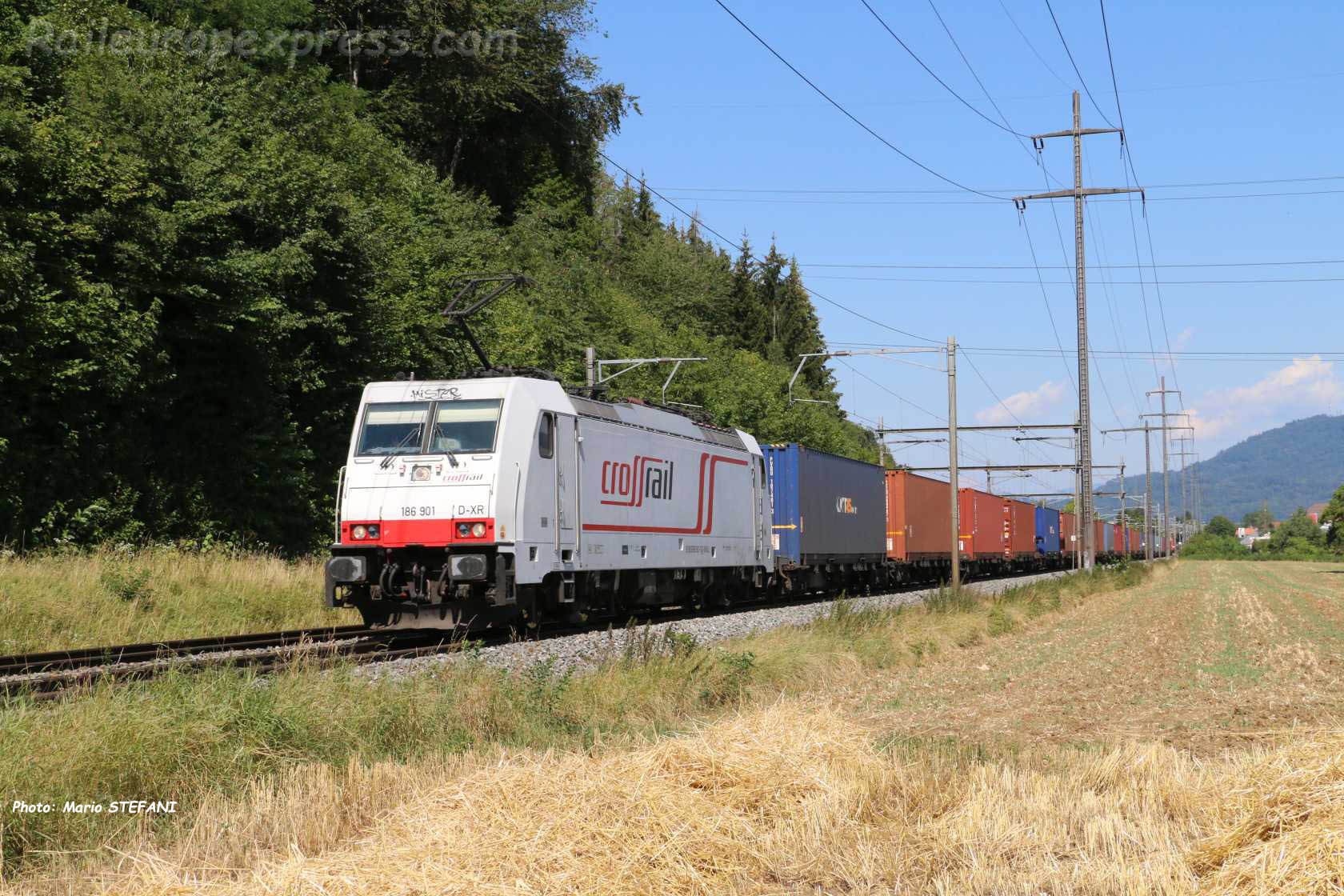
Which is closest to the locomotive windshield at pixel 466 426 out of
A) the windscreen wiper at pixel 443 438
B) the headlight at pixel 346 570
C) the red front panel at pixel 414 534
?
the windscreen wiper at pixel 443 438

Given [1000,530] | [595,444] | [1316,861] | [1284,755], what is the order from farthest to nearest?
[1000,530], [595,444], [1284,755], [1316,861]

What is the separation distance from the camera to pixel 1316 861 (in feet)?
16.1

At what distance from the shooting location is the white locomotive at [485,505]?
16250 millimetres

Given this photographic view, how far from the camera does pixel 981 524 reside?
48.7 m

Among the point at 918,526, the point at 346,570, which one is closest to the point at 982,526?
the point at 918,526

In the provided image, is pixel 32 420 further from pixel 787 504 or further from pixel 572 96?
pixel 572 96

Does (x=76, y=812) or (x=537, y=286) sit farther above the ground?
(x=537, y=286)

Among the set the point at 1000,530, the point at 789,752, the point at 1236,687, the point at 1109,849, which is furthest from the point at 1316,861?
the point at 1000,530

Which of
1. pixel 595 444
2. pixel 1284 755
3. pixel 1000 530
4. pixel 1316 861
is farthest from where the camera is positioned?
pixel 1000 530

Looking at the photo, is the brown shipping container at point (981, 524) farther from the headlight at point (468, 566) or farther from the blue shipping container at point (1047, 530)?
the headlight at point (468, 566)

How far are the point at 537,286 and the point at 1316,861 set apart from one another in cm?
4217

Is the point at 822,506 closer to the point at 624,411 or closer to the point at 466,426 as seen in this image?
the point at 624,411

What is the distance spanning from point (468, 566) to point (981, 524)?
118ft

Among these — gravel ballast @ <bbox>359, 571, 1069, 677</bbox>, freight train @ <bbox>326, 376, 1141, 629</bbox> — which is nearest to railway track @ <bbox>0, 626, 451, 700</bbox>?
gravel ballast @ <bbox>359, 571, 1069, 677</bbox>
